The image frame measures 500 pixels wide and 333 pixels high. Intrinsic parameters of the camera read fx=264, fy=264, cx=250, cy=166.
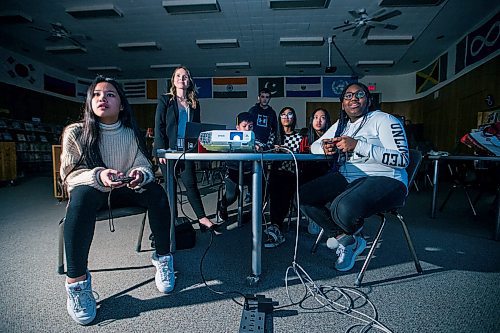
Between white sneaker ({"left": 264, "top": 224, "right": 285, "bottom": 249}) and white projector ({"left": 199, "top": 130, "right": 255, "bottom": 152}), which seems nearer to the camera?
white projector ({"left": 199, "top": 130, "right": 255, "bottom": 152})

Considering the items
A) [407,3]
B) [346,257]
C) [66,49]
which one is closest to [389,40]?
[407,3]

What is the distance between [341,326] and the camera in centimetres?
95

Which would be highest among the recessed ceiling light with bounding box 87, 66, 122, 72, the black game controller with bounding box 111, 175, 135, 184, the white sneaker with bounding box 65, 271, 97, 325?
the recessed ceiling light with bounding box 87, 66, 122, 72

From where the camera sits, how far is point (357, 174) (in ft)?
4.71

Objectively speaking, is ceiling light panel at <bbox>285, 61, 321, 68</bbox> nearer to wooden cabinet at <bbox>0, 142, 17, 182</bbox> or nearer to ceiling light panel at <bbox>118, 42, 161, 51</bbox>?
ceiling light panel at <bbox>118, 42, 161, 51</bbox>

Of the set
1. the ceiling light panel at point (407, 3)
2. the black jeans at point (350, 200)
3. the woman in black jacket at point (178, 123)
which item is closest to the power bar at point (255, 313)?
the black jeans at point (350, 200)

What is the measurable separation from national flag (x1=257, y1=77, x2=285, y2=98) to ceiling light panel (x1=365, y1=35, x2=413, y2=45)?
3.22 meters

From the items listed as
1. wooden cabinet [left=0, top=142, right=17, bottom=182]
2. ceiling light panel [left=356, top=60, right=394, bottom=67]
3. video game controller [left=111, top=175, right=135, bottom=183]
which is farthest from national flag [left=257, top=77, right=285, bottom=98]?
video game controller [left=111, top=175, right=135, bottom=183]

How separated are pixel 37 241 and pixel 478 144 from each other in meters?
3.46

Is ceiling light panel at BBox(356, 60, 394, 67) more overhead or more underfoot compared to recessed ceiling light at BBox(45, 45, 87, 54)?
more underfoot

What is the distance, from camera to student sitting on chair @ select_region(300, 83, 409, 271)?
1.21 meters

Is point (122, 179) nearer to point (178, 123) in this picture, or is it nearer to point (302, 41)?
point (178, 123)

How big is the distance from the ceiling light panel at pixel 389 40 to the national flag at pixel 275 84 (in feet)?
10.6

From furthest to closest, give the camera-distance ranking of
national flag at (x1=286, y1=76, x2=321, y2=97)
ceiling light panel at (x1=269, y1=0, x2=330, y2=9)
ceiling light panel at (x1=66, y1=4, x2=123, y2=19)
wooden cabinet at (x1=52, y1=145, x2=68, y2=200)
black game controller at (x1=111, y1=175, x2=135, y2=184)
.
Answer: national flag at (x1=286, y1=76, x2=321, y2=97) → ceiling light panel at (x1=66, y1=4, x2=123, y2=19) → ceiling light panel at (x1=269, y1=0, x2=330, y2=9) → wooden cabinet at (x1=52, y1=145, x2=68, y2=200) → black game controller at (x1=111, y1=175, x2=135, y2=184)
